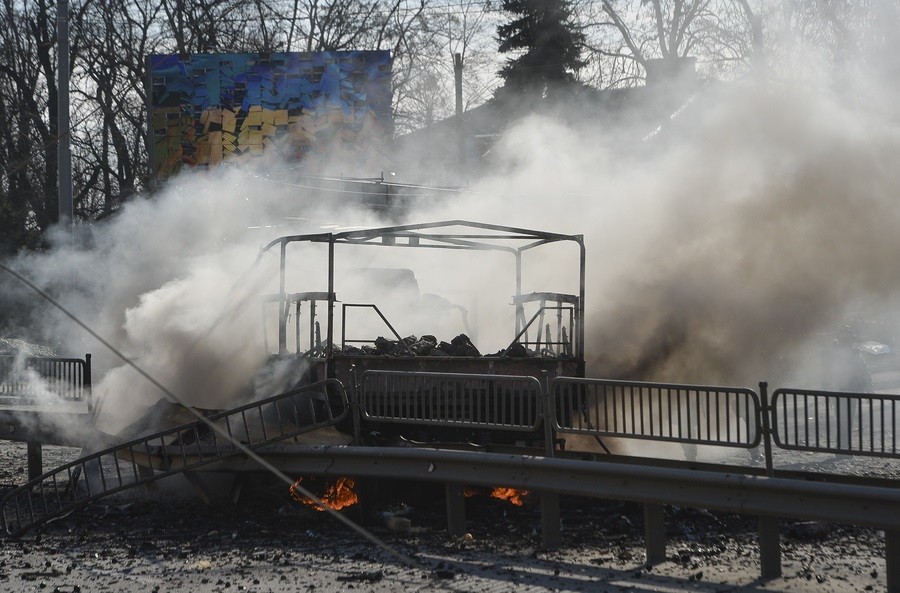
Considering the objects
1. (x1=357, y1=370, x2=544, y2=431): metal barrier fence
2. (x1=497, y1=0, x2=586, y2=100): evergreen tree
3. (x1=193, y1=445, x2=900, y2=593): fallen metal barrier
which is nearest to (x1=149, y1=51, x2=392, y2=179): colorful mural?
(x1=497, y1=0, x2=586, y2=100): evergreen tree

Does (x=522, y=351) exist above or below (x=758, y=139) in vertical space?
below

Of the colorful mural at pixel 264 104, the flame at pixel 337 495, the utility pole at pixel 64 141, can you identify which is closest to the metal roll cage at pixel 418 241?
the flame at pixel 337 495

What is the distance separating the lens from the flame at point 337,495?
32.3 feet

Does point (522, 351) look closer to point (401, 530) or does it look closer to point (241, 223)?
point (401, 530)

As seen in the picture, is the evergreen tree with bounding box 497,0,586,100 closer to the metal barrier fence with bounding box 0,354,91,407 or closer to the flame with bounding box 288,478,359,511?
the metal barrier fence with bounding box 0,354,91,407

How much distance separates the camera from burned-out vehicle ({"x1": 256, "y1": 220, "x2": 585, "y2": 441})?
1034 cm

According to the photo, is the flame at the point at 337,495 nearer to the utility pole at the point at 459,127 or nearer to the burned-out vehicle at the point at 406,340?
the burned-out vehicle at the point at 406,340

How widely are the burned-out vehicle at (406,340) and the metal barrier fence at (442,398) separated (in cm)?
2


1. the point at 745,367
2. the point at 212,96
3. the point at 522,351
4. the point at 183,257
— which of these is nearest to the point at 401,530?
the point at 522,351

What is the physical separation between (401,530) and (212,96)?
89.4 ft

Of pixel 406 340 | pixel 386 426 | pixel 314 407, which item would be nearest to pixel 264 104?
pixel 406 340

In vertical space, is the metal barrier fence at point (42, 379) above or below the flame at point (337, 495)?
above

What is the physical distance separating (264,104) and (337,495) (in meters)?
25.9

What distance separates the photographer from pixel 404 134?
161 feet
